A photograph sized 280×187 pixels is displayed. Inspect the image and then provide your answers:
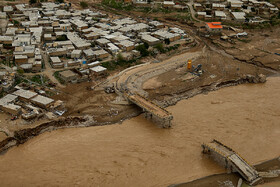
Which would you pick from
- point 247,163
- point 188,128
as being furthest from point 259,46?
point 247,163

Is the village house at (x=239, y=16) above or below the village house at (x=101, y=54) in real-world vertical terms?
above

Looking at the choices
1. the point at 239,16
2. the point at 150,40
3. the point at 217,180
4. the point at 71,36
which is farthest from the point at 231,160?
the point at 239,16

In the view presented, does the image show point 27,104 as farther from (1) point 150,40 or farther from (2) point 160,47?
(1) point 150,40

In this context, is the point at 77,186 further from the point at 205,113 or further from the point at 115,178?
the point at 205,113

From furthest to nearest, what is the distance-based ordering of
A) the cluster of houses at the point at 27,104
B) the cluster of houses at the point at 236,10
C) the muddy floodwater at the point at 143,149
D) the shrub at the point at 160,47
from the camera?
the cluster of houses at the point at 236,10 → the shrub at the point at 160,47 → the cluster of houses at the point at 27,104 → the muddy floodwater at the point at 143,149

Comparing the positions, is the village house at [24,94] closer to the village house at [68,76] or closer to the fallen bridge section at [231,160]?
the village house at [68,76]

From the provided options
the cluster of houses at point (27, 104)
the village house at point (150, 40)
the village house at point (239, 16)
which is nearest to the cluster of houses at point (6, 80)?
the cluster of houses at point (27, 104)

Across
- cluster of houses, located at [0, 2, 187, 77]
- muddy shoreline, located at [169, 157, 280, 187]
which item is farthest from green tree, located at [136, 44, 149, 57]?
muddy shoreline, located at [169, 157, 280, 187]

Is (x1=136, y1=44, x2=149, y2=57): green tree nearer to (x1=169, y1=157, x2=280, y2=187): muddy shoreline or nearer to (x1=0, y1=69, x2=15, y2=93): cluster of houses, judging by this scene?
(x1=0, y1=69, x2=15, y2=93): cluster of houses
